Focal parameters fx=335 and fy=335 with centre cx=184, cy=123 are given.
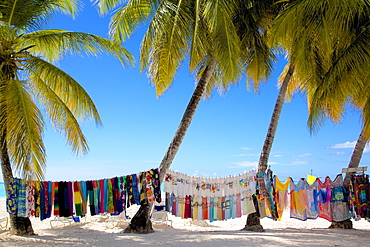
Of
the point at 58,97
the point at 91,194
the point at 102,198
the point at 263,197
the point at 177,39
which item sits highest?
the point at 177,39

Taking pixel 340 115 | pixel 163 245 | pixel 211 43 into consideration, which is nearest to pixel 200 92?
pixel 211 43

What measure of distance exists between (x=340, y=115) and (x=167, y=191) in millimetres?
7791

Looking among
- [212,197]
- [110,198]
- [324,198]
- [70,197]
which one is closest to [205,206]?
[212,197]

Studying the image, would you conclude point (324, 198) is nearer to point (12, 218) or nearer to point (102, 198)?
point (102, 198)

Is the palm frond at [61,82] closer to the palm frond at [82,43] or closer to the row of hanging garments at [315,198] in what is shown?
the palm frond at [82,43]

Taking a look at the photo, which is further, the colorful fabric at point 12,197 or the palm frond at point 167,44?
the colorful fabric at point 12,197

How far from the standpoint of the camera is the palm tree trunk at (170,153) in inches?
358

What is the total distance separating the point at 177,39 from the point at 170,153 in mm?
3058

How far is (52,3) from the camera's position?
9797mm

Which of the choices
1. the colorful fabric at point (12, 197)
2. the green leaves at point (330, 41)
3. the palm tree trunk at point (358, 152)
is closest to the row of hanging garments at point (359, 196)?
the palm tree trunk at point (358, 152)

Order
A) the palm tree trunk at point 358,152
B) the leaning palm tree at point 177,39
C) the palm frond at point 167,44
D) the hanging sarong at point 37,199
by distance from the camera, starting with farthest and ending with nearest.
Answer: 1. the palm tree trunk at point 358,152
2. the hanging sarong at point 37,199
3. the palm frond at point 167,44
4. the leaning palm tree at point 177,39

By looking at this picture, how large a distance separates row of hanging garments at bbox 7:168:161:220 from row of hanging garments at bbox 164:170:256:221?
2.45ft

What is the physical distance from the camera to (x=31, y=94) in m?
8.04

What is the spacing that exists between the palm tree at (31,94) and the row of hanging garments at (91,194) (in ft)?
2.01
